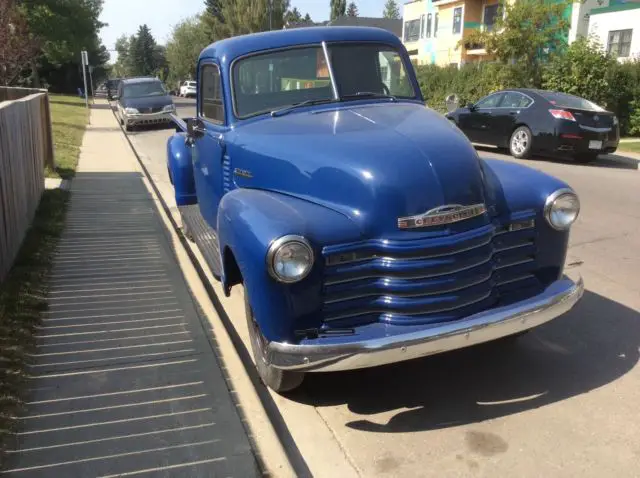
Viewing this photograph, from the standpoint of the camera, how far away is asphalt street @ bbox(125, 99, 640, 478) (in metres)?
2.97

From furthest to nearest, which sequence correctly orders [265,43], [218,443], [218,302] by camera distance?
[218,302]
[265,43]
[218,443]

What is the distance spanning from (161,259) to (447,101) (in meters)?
3.36

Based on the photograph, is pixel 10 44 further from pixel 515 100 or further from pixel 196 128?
pixel 196 128

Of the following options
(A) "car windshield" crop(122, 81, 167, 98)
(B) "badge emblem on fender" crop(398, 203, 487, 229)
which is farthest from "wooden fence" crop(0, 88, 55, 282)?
(A) "car windshield" crop(122, 81, 167, 98)

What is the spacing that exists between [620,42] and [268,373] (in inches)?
989

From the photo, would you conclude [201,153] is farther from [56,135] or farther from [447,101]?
[56,135]

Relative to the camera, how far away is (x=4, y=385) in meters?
3.58

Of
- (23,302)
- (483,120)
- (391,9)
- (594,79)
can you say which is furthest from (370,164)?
(391,9)

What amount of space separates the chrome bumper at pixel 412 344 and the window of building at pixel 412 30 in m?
46.2

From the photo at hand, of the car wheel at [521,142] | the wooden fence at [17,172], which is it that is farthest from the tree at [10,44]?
the car wheel at [521,142]

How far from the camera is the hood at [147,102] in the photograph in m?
20.0

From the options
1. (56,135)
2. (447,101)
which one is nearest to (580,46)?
(447,101)

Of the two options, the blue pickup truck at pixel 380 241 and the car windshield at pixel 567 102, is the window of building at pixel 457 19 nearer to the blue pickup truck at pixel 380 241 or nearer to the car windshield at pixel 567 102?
the car windshield at pixel 567 102

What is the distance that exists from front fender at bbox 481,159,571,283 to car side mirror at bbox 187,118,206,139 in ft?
8.29
